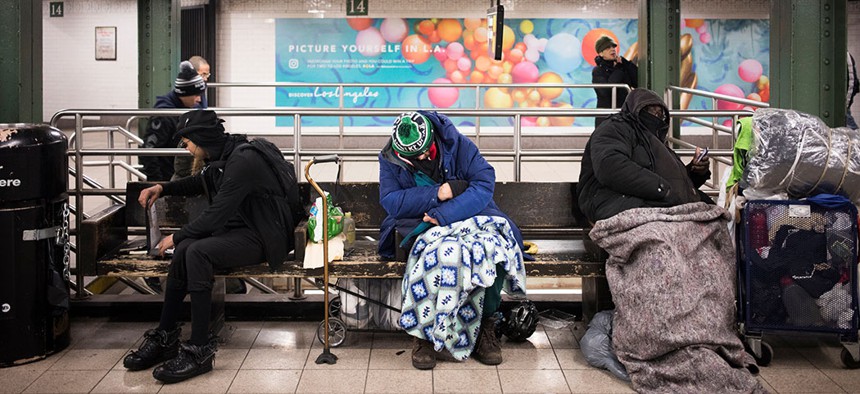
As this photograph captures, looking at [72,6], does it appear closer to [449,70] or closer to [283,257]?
[449,70]

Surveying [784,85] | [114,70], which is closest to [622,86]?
[784,85]

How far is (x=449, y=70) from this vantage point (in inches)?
718

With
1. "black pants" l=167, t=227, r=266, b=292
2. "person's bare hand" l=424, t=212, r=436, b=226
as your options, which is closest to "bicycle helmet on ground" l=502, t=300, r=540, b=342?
"person's bare hand" l=424, t=212, r=436, b=226

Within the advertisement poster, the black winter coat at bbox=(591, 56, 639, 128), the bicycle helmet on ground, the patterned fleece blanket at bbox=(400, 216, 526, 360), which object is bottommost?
the bicycle helmet on ground

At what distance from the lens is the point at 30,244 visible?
5.08 metres

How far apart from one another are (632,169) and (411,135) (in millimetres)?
1200

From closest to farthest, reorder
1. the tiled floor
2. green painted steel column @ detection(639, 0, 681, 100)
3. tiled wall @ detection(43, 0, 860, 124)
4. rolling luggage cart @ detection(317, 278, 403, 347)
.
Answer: the tiled floor, rolling luggage cart @ detection(317, 278, 403, 347), green painted steel column @ detection(639, 0, 681, 100), tiled wall @ detection(43, 0, 860, 124)

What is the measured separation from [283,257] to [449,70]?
523 inches

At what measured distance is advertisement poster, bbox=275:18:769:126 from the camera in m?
18.0

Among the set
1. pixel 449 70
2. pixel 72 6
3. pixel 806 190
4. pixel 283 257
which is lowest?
pixel 283 257

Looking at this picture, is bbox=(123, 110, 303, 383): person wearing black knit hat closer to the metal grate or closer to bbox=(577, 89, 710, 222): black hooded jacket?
bbox=(577, 89, 710, 222): black hooded jacket

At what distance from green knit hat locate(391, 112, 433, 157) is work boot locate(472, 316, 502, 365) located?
101cm

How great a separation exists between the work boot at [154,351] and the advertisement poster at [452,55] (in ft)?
42.7

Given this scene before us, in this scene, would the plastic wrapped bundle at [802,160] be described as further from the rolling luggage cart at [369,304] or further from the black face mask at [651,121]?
the rolling luggage cart at [369,304]
